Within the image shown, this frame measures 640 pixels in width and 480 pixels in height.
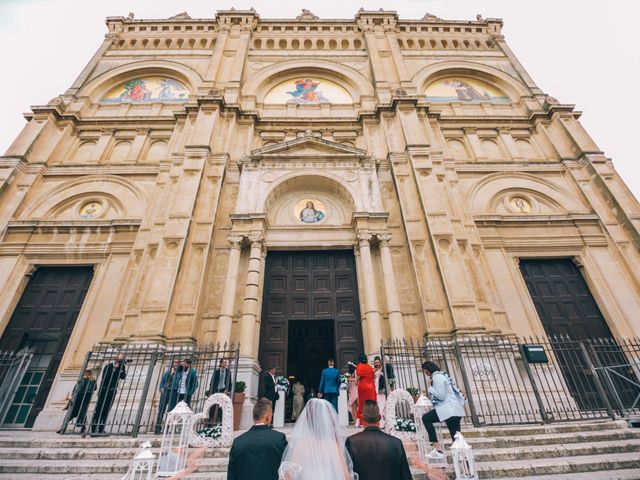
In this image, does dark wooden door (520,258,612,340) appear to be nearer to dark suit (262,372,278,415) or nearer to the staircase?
the staircase

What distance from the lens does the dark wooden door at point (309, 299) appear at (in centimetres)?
1135

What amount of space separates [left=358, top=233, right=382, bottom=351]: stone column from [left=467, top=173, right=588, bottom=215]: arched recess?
543cm

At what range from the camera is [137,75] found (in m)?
19.6

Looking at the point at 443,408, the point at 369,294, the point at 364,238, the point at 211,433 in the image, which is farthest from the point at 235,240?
the point at 443,408

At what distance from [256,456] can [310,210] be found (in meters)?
11.6

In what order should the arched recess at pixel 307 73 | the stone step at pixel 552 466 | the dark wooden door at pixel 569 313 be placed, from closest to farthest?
1. the stone step at pixel 552 466
2. the dark wooden door at pixel 569 313
3. the arched recess at pixel 307 73

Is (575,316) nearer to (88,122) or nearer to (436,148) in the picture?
(436,148)

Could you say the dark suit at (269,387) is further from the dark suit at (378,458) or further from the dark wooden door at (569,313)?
the dark wooden door at (569,313)

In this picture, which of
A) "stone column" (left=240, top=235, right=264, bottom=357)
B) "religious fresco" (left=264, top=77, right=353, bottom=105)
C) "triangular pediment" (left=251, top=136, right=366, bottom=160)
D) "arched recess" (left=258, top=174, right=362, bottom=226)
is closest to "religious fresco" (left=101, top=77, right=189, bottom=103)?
"religious fresco" (left=264, top=77, right=353, bottom=105)

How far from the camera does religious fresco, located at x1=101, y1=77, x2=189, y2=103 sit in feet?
60.5

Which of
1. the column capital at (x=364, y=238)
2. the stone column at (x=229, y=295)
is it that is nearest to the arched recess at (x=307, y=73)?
the column capital at (x=364, y=238)

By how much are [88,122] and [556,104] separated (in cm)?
2450

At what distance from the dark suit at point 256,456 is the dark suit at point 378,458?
2.24 feet

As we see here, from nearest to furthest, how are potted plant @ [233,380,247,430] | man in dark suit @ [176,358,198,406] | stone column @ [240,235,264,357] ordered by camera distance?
man in dark suit @ [176,358,198,406]
potted plant @ [233,380,247,430]
stone column @ [240,235,264,357]
